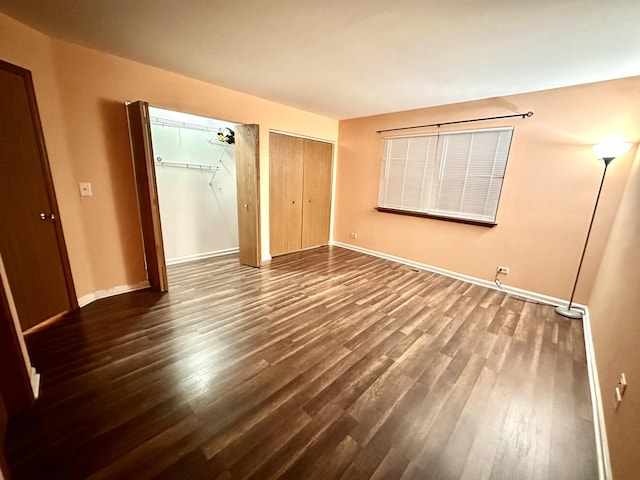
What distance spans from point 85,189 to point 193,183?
5.21ft

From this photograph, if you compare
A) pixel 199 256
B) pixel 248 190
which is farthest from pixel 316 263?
pixel 199 256

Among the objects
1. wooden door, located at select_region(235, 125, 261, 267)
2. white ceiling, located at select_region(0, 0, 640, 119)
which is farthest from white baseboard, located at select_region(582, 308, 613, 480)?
wooden door, located at select_region(235, 125, 261, 267)

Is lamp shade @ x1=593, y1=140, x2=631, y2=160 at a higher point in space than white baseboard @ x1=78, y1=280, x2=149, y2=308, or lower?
higher

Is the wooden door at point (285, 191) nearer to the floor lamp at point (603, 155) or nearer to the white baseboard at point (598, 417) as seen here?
the floor lamp at point (603, 155)

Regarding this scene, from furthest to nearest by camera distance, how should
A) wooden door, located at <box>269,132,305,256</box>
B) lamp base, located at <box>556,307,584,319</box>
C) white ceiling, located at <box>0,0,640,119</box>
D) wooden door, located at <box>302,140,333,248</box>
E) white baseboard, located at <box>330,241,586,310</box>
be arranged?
wooden door, located at <box>302,140,333,248</box>, wooden door, located at <box>269,132,305,256</box>, white baseboard, located at <box>330,241,586,310</box>, lamp base, located at <box>556,307,584,319</box>, white ceiling, located at <box>0,0,640,119</box>

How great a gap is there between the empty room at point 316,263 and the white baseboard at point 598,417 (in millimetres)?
20

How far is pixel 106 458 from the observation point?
4.11 ft

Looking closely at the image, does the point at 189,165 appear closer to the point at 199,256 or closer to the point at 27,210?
the point at 199,256

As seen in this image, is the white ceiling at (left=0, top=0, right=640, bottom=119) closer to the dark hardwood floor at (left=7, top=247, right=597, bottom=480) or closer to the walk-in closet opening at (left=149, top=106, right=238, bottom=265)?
the walk-in closet opening at (left=149, top=106, right=238, bottom=265)

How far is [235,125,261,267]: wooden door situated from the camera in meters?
3.62

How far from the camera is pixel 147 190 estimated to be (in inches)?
108

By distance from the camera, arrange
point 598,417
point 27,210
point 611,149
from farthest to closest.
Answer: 1. point 611,149
2. point 27,210
3. point 598,417

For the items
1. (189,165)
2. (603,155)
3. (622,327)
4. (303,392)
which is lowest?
(303,392)

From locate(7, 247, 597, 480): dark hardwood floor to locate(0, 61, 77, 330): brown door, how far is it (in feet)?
1.11
